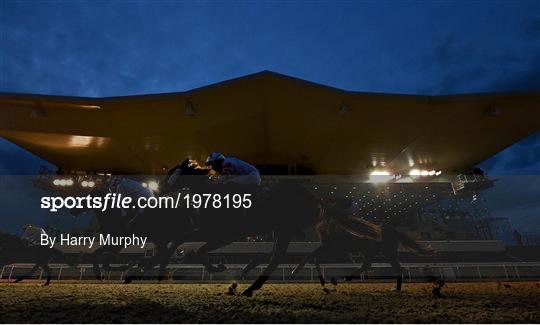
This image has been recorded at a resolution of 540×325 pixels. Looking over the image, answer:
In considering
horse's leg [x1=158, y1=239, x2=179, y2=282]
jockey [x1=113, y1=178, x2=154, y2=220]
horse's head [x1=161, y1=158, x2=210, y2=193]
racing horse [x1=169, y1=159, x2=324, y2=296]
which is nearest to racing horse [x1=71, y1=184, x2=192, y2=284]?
horse's leg [x1=158, y1=239, x2=179, y2=282]

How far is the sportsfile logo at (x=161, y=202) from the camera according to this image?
4902mm

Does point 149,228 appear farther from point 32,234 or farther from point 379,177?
point 379,177

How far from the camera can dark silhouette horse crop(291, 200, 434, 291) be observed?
552 centimetres

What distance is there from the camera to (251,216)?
4914mm

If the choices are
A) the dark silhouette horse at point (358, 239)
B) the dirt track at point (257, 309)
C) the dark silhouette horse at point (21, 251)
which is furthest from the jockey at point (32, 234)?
the dark silhouette horse at point (358, 239)

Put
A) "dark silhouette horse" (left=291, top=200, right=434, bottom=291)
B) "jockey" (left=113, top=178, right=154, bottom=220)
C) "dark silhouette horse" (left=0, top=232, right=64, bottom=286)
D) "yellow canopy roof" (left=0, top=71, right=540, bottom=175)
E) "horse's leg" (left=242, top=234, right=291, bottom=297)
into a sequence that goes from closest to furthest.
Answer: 1. "horse's leg" (left=242, top=234, right=291, bottom=297)
2. "dark silhouette horse" (left=291, top=200, right=434, bottom=291)
3. "jockey" (left=113, top=178, right=154, bottom=220)
4. "dark silhouette horse" (left=0, top=232, right=64, bottom=286)
5. "yellow canopy roof" (left=0, top=71, right=540, bottom=175)

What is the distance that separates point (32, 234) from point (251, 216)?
263 inches

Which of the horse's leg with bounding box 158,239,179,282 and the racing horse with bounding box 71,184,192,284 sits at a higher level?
the racing horse with bounding box 71,184,192,284

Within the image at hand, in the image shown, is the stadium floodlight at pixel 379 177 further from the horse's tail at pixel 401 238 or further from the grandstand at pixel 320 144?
the horse's tail at pixel 401 238

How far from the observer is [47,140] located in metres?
12.7

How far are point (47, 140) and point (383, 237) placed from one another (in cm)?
1342

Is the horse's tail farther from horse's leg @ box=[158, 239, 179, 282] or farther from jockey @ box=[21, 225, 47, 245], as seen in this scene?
jockey @ box=[21, 225, 47, 245]

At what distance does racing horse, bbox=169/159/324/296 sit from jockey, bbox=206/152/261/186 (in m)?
0.11

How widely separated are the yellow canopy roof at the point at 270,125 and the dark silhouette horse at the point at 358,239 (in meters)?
4.63
